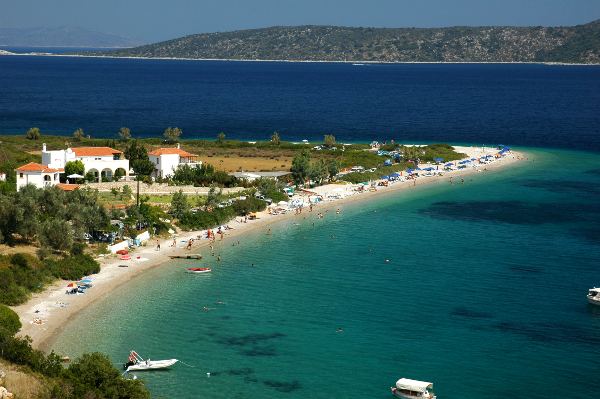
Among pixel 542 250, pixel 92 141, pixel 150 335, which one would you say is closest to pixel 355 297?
pixel 150 335

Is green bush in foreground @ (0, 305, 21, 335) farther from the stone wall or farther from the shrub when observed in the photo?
the stone wall

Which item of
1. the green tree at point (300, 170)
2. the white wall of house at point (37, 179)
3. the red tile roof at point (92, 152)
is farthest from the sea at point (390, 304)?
the red tile roof at point (92, 152)

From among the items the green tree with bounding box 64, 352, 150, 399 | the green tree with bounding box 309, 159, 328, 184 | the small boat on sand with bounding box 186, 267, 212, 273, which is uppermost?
the green tree with bounding box 309, 159, 328, 184

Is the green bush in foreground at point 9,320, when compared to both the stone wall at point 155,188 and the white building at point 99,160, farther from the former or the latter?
the white building at point 99,160

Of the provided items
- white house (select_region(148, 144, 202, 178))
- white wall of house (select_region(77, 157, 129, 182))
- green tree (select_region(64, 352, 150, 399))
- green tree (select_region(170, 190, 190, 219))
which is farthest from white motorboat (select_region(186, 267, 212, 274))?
white house (select_region(148, 144, 202, 178))

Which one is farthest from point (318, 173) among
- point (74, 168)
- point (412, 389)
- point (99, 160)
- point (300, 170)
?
point (412, 389)
